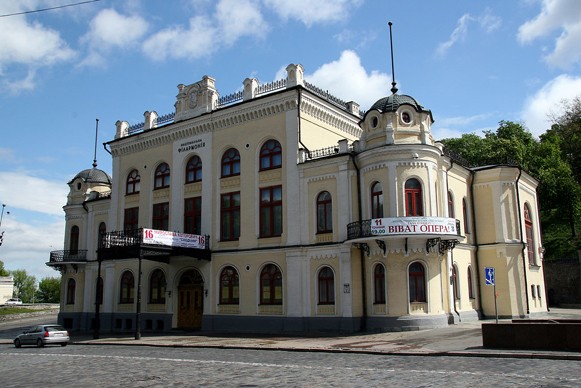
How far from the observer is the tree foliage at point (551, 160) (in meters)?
46.7

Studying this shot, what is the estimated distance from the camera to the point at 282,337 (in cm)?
2492

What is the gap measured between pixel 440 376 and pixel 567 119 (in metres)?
51.5

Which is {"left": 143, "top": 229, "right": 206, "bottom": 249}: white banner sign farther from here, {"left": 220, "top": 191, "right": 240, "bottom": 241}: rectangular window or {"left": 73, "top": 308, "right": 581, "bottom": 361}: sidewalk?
{"left": 73, "top": 308, "right": 581, "bottom": 361}: sidewalk

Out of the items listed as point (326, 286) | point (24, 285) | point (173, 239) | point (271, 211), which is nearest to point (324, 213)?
point (271, 211)

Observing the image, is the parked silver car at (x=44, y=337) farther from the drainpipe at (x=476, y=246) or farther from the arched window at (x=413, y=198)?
the drainpipe at (x=476, y=246)

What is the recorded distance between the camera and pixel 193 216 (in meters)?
33.1

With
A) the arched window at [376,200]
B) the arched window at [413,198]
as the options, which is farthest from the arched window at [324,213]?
the arched window at [413,198]

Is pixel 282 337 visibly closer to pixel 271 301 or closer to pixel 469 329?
pixel 271 301

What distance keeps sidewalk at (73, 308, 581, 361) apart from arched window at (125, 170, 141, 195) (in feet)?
38.9

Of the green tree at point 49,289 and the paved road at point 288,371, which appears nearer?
the paved road at point 288,371

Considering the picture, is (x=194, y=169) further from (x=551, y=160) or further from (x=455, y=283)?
Answer: (x=551, y=160)

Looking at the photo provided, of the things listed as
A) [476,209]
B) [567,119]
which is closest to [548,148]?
[567,119]

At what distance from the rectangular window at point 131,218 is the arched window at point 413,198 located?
61.3ft

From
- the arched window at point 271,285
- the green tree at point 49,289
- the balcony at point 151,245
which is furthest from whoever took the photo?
the green tree at point 49,289
